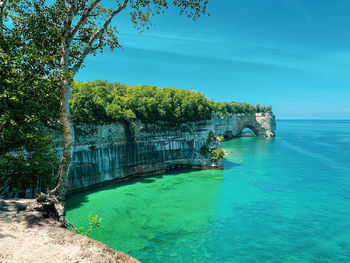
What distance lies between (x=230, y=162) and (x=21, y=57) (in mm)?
49411

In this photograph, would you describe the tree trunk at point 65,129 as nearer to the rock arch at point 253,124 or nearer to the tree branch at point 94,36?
the tree branch at point 94,36

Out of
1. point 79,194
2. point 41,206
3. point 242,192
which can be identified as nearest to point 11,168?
point 41,206

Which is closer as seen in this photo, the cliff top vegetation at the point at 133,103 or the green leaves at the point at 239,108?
the cliff top vegetation at the point at 133,103

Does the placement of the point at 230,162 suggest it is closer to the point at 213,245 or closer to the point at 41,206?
the point at 213,245

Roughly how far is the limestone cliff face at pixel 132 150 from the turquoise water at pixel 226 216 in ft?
8.63

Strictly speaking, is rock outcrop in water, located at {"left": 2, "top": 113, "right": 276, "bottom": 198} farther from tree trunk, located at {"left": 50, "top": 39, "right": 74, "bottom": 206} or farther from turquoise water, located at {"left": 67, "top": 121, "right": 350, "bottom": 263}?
tree trunk, located at {"left": 50, "top": 39, "right": 74, "bottom": 206}

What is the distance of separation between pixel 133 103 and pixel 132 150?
929cm

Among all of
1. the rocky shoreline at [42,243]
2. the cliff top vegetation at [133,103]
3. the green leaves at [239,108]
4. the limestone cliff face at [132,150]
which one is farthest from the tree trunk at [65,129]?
the green leaves at [239,108]

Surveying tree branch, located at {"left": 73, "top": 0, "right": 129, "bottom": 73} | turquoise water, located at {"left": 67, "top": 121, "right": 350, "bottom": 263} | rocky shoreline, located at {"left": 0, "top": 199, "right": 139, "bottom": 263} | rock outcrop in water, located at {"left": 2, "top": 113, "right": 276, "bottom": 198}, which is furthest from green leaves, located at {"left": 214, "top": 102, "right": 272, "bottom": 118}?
rocky shoreline, located at {"left": 0, "top": 199, "right": 139, "bottom": 263}

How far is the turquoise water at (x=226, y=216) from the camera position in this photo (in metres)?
18.4

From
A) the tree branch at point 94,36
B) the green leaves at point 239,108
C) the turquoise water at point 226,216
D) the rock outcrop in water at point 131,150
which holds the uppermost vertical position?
the green leaves at point 239,108

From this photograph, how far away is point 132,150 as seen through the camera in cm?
3925

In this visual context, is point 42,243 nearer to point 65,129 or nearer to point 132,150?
point 65,129

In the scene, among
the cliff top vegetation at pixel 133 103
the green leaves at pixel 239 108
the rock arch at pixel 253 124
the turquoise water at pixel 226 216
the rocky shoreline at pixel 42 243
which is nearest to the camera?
the rocky shoreline at pixel 42 243
